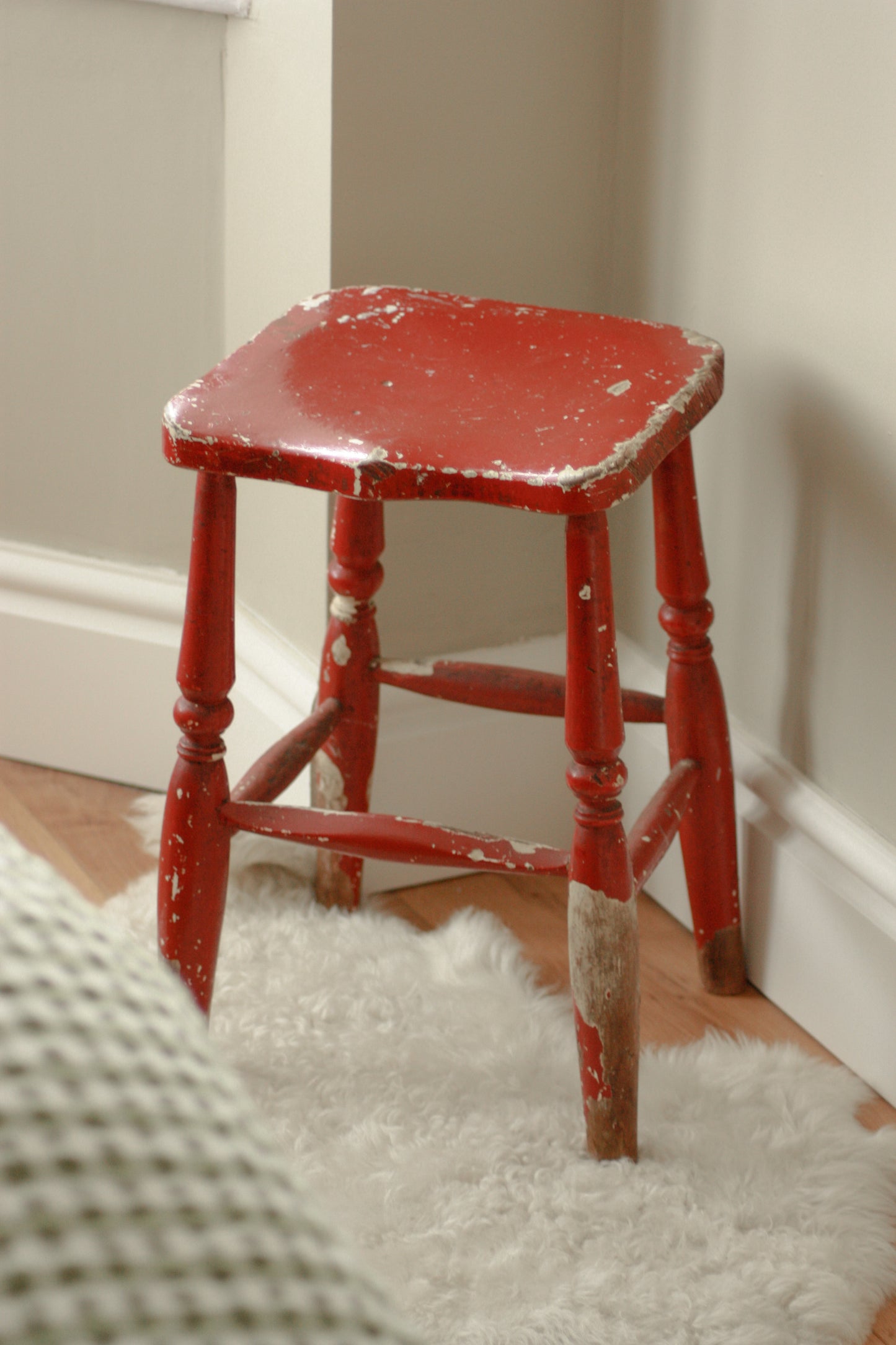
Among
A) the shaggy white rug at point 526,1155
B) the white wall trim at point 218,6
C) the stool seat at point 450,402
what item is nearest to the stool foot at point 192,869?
the shaggy white rug at point 526,1155

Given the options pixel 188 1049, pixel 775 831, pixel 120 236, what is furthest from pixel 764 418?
pixel 188 1049

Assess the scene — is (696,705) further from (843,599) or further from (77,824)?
(77,824)

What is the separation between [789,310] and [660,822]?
0.38 meters

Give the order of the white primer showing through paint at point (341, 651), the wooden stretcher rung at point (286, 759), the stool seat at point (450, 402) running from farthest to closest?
the white primer showing through paint at point (341, 651)
the wooden stretcher rung at point (286, 759)
the stool seat at point (450, 402)

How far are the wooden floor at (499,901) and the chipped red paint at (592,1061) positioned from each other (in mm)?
188

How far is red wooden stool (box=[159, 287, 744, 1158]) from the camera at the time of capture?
0.78 metres

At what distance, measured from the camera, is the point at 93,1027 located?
24cm

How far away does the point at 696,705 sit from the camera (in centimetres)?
104

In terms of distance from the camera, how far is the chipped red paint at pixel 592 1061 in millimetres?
901

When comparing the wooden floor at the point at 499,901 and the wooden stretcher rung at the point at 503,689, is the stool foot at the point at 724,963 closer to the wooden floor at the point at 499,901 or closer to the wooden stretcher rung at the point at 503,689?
the wooden floor at the point at 499,901

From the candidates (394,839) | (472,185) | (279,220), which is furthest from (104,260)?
(394,839)

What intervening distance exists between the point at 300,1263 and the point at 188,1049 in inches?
2.0

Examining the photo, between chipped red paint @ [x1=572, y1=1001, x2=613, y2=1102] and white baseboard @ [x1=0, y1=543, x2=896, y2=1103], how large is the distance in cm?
24

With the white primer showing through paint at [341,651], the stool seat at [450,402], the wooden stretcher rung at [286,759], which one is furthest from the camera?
the white primer showing through paint at [341,651]
